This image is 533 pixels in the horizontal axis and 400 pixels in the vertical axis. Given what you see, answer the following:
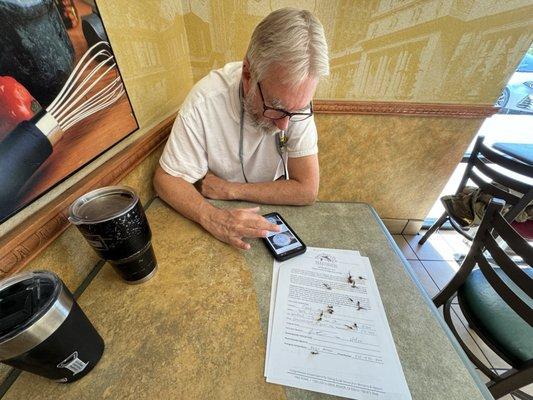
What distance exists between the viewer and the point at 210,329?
49 cm

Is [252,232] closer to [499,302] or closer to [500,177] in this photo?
[499,302]

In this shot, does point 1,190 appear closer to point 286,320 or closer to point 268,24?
point 286,320

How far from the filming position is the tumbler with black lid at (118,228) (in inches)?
17.6

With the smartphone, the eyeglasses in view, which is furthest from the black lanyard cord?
the smartphone

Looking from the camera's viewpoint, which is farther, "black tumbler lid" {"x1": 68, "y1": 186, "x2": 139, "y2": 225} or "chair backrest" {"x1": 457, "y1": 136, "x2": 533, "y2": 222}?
"chair backrest" {"x1": 457, "y1": 136, "x2": 533, "y2": 222}

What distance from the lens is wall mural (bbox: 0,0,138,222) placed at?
0.42 metres

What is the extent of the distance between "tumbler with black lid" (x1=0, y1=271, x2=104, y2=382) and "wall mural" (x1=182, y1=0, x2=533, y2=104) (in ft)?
4.21

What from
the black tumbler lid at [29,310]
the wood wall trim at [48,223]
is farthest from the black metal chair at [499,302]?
the wood wall trim at [48,223]

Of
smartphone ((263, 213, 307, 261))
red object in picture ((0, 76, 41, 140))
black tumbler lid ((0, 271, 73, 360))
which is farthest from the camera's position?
smartphone ((263, 213, 307, 261))

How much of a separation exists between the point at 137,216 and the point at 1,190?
22cm

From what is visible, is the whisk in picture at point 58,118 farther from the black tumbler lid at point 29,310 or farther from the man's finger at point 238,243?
the man's finger at point 238,243

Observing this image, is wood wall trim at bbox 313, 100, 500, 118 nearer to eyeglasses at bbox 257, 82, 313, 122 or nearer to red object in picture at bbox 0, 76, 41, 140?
eyeglasses at bbox 257, 82, 313, 122

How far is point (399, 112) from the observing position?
1392 millimetres

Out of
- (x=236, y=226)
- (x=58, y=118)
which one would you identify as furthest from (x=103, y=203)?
(x=236, y=226)
